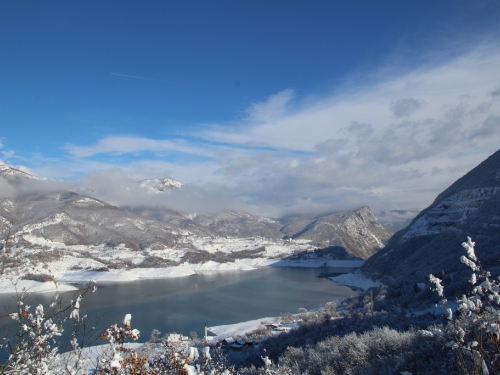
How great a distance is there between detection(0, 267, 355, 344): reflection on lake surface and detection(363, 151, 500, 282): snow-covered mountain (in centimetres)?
856

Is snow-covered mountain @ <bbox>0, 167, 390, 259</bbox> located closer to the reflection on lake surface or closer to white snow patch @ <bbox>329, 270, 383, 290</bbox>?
the reflection on lake surface

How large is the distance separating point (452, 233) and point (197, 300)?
99.4 feet

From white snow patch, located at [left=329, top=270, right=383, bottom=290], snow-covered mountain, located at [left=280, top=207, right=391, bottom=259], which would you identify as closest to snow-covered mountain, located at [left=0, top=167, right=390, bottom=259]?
snow-covered mountain, located at [left=280, top=207, right=391, bottom=259]

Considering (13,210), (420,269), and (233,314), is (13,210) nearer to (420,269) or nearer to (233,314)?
(233,314)

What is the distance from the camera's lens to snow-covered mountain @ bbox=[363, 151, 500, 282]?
30.5 meters

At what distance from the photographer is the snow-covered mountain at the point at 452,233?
30500mm

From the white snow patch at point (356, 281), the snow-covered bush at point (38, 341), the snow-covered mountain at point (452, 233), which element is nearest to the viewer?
the snow-covered bush at point (38, 341)

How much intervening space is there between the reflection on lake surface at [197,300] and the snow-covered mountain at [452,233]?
856 centimetres

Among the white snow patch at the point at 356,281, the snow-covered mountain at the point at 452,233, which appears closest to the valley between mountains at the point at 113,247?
the white snow patch at the point at 356,281

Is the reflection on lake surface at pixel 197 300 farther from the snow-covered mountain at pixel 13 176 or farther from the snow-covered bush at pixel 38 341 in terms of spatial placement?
the snow-covered mountain at pixel 13 176

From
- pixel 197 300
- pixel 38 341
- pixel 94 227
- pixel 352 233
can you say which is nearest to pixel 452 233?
pixel 197 300

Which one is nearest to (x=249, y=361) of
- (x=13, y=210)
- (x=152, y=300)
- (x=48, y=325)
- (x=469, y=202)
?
(x=48, y=325)

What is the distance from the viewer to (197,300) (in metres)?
44.6

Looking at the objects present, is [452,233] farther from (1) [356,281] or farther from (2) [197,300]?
(2) [197,300]
